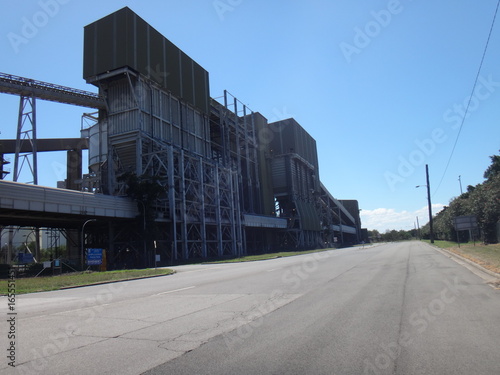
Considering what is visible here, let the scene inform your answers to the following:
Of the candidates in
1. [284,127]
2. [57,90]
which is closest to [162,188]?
[57,90]

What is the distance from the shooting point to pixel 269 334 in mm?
6297

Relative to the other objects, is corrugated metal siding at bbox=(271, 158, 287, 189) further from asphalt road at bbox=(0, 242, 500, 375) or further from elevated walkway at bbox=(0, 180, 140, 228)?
asphalt road at bbox=(0, 242, 500, 375)

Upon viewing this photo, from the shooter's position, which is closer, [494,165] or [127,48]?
[127,48]

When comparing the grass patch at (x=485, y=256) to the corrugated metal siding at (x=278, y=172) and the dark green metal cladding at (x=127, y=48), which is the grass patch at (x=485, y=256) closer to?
the dark green metal cladding at (x=127, y=48)

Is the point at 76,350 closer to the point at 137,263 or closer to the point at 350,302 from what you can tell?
the point at 350,302

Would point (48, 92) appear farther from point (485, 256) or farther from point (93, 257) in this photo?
point (485, 256)

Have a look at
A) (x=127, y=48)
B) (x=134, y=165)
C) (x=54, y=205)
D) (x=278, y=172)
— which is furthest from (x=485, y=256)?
(x=278, y=172)

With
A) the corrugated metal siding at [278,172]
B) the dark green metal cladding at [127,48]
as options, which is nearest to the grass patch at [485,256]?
Answer: the dark green metal cladding at [127,48]

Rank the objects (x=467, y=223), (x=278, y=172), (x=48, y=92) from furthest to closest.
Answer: (x=278, y=172) → (x=48, y=92) → (x=467, y=223)

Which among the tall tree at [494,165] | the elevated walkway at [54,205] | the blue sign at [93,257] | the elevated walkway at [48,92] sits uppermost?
the elevated walkway at [48,92]

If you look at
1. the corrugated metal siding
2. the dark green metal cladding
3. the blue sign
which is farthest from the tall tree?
the blue sign

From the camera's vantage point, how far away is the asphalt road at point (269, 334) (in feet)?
15.8

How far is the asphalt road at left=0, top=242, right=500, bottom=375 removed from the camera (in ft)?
15.8

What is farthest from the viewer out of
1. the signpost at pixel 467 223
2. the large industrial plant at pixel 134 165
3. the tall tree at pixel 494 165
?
the tall tree at pixel 494 165
